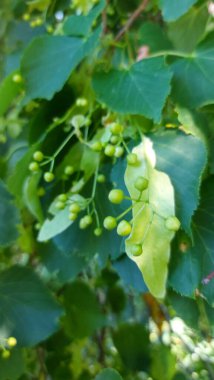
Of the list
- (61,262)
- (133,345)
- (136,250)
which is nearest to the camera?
(136,250)

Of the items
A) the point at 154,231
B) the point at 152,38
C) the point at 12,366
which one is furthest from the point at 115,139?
the point at 12,366

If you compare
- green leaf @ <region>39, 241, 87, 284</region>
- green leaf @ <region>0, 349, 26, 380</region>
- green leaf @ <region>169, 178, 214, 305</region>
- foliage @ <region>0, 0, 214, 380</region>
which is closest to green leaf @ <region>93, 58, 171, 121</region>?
foliage @ <region>0, 0, 214, 380</region>

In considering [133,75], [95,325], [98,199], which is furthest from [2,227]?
[95,325]

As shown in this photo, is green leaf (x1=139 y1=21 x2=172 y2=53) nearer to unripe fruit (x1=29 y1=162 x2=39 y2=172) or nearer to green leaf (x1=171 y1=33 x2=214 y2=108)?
green leaf (x1=171 y1=33 x2=214 y2=108)

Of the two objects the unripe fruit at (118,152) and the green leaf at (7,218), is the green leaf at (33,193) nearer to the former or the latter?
the green leaf at (7,218)

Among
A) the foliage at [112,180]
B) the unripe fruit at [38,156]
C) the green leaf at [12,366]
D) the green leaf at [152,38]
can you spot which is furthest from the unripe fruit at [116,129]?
the green leaf at [12,366]

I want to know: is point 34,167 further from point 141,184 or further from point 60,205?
point 141,184
